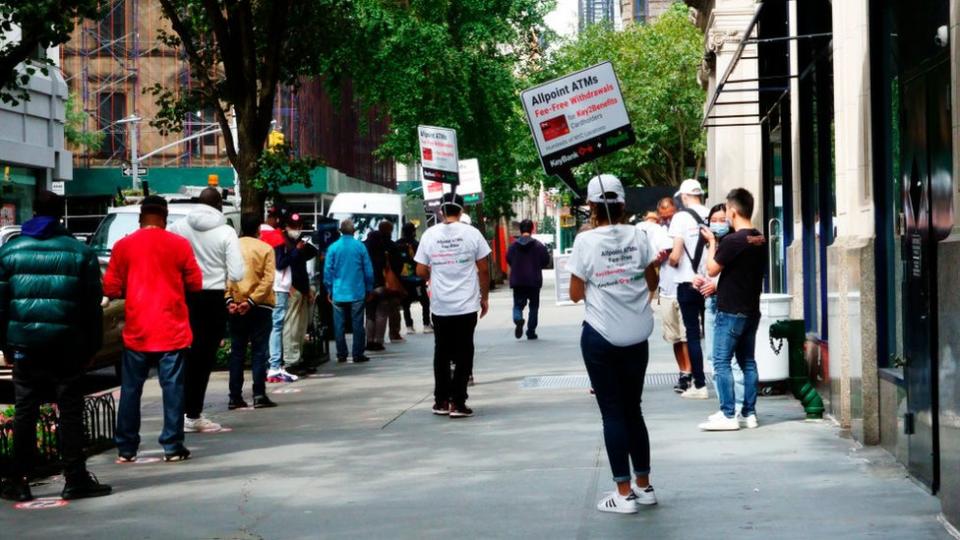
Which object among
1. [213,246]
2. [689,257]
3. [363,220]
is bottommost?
[689,257]

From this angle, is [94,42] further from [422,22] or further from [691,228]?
Answer: [691,228]

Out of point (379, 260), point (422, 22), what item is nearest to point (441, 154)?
point (379, 260)

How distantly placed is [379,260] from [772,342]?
11.0 m

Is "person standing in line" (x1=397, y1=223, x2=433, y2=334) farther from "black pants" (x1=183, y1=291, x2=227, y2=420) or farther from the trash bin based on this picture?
"black pants" (x1=183, y1=291, x2=227, y2=420)

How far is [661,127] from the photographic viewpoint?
6028 centimetres

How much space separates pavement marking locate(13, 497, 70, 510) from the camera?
9.27 meters

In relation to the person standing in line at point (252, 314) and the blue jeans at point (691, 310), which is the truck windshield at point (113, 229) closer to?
the person standing in line at point (252, 314)

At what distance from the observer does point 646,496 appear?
8.59 metres

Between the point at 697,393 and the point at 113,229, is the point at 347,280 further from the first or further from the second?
the point at 697,393

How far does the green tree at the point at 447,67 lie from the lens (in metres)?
45.2

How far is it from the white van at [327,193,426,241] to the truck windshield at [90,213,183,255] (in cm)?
1370

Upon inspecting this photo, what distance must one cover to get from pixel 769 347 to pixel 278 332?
586 cm

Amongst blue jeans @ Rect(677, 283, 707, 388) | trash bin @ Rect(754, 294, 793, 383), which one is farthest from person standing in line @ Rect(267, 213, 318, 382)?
trash bin @ Rect(754, 294, 793, 383)

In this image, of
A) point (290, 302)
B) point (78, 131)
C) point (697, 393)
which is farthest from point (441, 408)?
point (78, 131)
